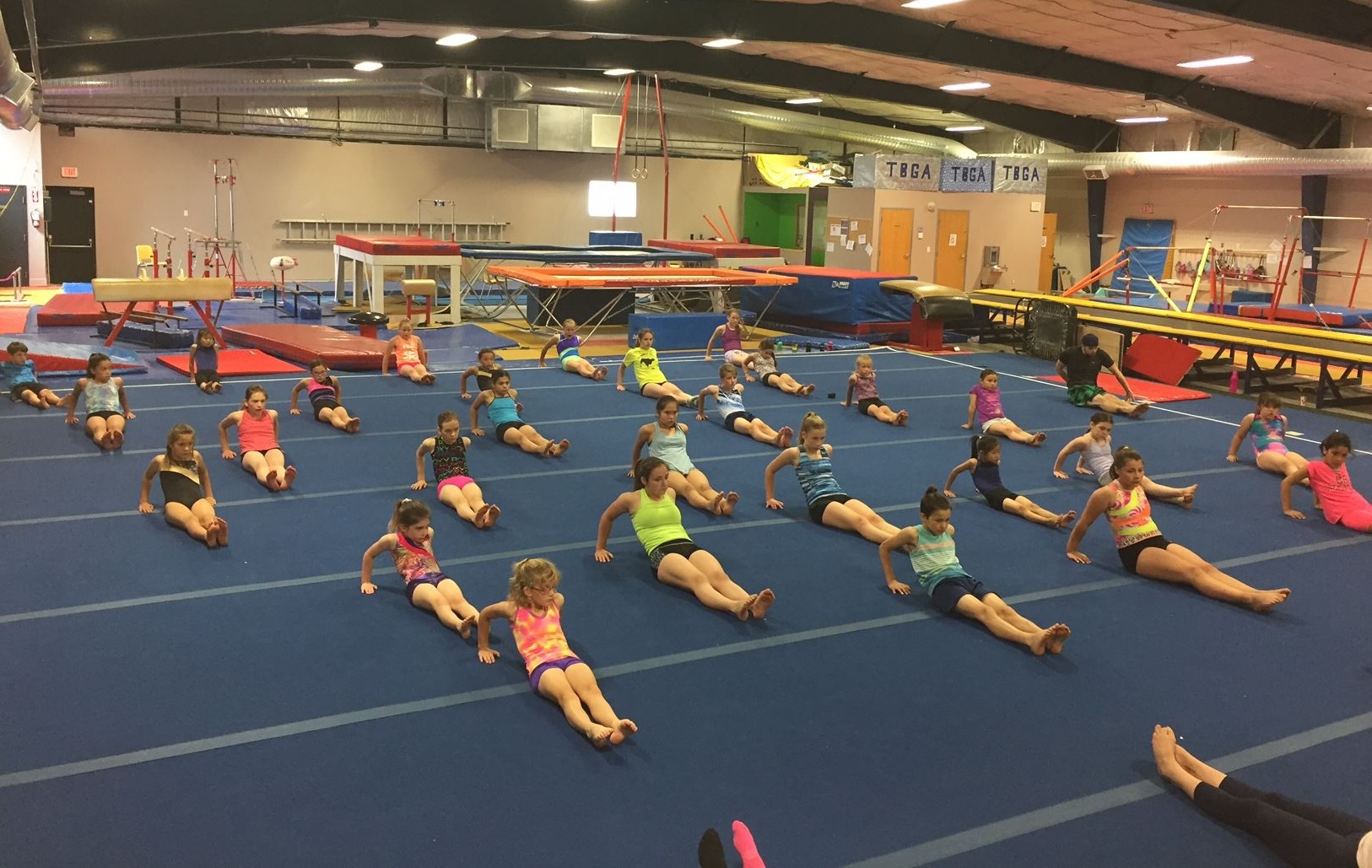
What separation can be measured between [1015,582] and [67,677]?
5.35 meters

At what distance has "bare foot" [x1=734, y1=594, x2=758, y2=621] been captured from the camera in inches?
234

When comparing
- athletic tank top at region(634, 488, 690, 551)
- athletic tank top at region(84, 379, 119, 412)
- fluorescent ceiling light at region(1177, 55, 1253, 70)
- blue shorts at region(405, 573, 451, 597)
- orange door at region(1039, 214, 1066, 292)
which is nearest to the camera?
blue shorts at region(405, 573, 451, 597)

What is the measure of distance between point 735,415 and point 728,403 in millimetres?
167

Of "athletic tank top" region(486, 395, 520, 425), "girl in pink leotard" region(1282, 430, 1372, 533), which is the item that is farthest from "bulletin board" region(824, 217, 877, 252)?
"girl in pink leotard" region(1282, 430, 1372, 533)

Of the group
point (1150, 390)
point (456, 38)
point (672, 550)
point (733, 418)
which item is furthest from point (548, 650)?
point (456, 38)

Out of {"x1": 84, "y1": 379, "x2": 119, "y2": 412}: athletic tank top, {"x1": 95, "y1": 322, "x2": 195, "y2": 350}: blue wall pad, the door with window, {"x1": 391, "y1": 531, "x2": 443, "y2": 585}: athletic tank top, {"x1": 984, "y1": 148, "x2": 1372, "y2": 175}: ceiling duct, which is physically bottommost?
{"x1": 391, "y1": 531, "x2": 443, "y2": 585}: athletic tank top

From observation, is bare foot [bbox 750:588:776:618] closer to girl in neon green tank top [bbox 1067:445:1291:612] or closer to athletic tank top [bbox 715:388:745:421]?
girl in neon green tank top [bbox 1067:445:1291:612]

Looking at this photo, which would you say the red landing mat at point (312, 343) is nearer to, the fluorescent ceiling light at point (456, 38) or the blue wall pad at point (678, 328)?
the blue wall pad at point (678, 328)

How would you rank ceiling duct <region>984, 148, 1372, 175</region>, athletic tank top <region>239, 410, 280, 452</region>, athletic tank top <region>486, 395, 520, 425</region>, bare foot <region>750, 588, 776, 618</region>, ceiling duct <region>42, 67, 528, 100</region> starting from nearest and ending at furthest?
bare foot <region>750, 588, 776, 618</region>
athletic tank top <region>239, 410, 280, 452</region>
athletic tank top <region>486, 395, 520, 425</region>
ceiling duct <region>984, 148, 1372, 175</region>
ceiling duct <region>42, 67, 528, 100</region>

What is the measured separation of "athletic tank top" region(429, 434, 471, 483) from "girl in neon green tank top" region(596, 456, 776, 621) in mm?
1743

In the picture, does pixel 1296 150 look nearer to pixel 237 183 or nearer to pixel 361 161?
pixel 361 161

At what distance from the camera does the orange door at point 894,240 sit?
2080 cm

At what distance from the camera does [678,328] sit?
16156mm

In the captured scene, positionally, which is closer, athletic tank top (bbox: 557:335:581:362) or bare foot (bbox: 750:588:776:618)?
bare foot (bbox: 750:588:776:618)
